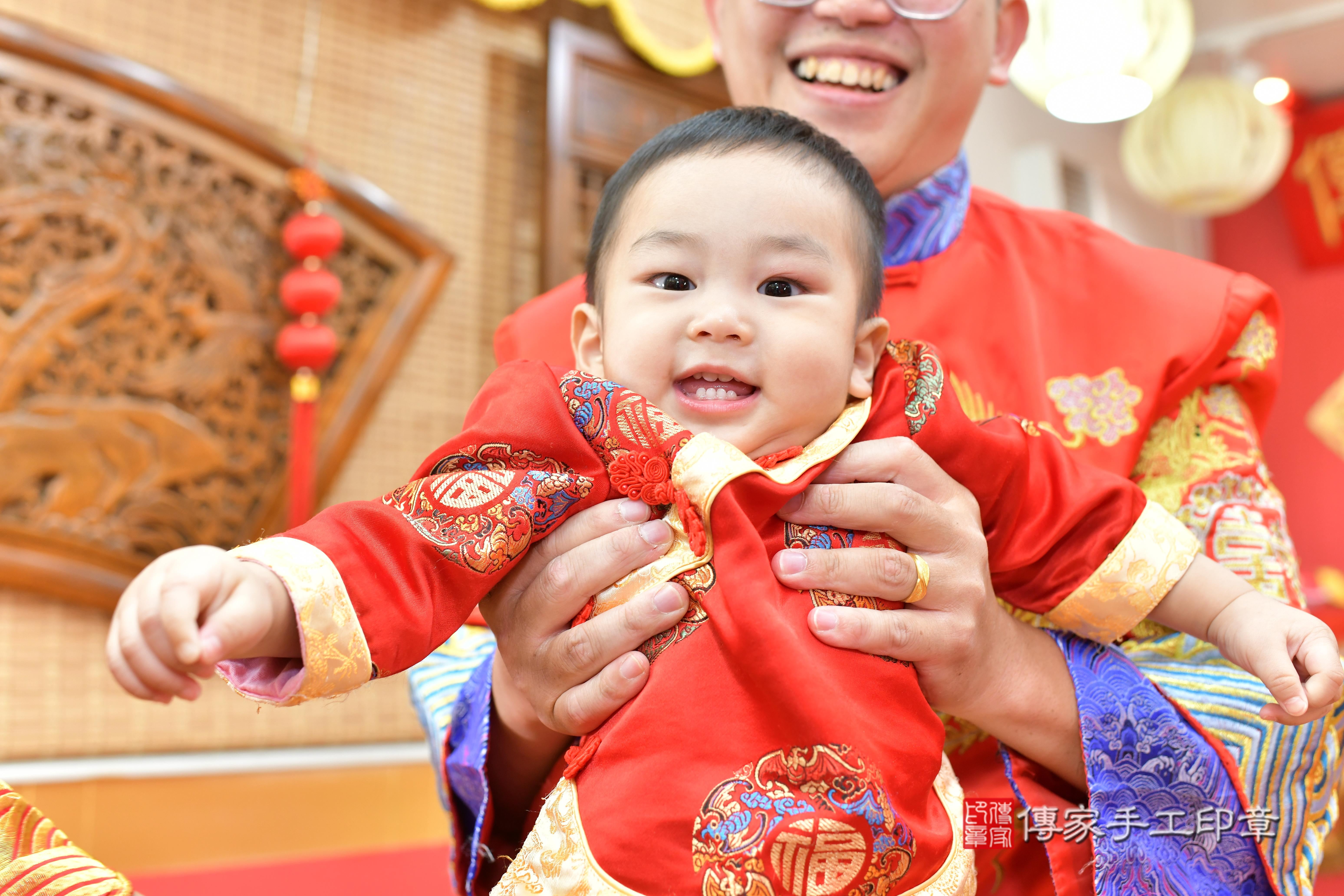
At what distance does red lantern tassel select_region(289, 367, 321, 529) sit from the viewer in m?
2.22

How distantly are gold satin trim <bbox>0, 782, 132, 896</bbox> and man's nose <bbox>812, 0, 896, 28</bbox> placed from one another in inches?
38.5

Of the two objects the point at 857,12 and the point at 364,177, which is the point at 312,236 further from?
the point at 857,12

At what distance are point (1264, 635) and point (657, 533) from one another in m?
0.47

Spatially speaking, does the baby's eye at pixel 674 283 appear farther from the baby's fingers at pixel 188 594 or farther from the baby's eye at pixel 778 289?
the baby's fingers at pixel 188 594

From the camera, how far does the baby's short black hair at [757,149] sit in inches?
36.0

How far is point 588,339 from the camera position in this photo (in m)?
0.98

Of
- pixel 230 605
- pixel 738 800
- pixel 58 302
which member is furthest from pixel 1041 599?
pixel 58 302

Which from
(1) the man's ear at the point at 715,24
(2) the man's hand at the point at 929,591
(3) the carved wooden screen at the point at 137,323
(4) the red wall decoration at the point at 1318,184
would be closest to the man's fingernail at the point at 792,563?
(2) the man's hand at the point at 929,591

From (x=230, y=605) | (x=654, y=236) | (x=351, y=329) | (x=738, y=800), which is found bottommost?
(x=351, y=329)

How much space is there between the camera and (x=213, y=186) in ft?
7.27

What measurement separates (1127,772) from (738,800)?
1.33ft

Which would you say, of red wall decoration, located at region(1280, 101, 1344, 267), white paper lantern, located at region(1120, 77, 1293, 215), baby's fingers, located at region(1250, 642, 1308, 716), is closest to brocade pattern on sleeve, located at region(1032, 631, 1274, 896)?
baby's fingers, located at region(1250, 642, 1308, 716)

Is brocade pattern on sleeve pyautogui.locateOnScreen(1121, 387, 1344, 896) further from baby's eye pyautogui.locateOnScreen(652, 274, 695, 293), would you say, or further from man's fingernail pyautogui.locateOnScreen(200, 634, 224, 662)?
man's fingernail pyautogui.locateOnScreen(200, 634, 224, 662)

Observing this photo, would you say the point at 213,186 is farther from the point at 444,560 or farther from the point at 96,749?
the point at 444,560
